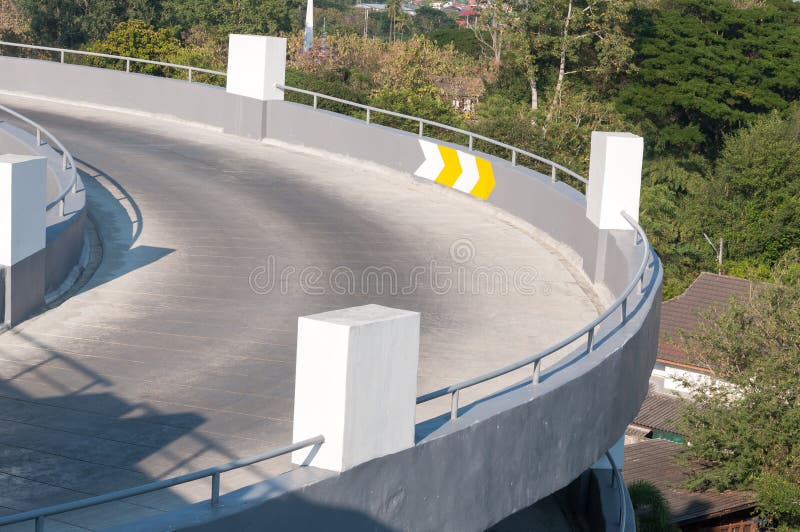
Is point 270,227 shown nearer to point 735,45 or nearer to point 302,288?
point 302,288

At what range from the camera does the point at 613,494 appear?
15336mm

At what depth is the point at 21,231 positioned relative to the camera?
11914 millimetres

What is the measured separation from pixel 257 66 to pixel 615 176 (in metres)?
11.9

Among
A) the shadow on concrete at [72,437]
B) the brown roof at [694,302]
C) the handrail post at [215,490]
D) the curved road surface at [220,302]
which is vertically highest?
the handrail post at [215,490]

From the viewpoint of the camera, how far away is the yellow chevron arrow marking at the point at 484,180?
2006 centimetres

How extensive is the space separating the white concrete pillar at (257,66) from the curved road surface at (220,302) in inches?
49.9

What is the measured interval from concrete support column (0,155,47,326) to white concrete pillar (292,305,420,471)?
5602mm

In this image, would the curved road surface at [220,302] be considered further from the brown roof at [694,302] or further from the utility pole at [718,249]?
the utility pole at [718,249]

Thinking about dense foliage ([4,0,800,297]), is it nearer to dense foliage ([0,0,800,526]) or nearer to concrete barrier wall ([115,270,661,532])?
dense foliage ([0,0,800,526])

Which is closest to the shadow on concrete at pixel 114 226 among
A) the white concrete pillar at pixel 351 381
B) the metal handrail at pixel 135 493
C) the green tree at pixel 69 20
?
the white concrete pillar at pixel 351 381

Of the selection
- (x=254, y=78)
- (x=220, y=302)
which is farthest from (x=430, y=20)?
(x=220, y=302)

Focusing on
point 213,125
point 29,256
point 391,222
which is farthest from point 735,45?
point 29,256

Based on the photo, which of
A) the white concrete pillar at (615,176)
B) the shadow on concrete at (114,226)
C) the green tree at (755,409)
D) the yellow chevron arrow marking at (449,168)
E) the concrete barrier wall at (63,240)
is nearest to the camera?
the concrete barrier wall at (63,240)

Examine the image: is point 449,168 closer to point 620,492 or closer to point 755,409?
point 620,492
